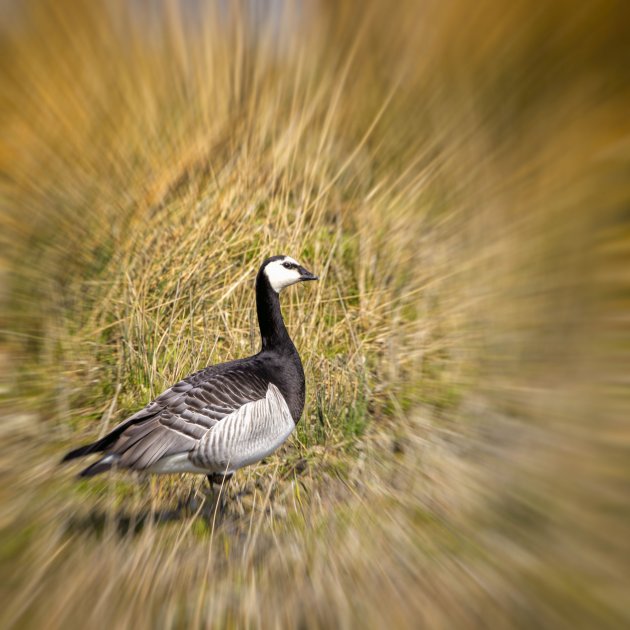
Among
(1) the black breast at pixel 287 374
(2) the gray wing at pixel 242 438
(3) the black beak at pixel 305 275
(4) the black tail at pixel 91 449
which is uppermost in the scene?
(3) the black beak at pixel 305 275

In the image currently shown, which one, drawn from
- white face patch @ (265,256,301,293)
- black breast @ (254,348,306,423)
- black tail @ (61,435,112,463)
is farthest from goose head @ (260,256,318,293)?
black tail @ (61,435,112,463)

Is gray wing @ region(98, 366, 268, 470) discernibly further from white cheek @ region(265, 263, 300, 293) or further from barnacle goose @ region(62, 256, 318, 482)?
white cheek @ region(265, 263, 300, 293)

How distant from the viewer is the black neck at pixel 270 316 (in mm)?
3430

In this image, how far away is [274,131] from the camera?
4.22m

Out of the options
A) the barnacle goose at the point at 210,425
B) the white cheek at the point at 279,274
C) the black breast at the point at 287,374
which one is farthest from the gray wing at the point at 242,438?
the white cheek at the point at 279,274

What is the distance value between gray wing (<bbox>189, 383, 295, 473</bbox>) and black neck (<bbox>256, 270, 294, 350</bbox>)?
0.40 m

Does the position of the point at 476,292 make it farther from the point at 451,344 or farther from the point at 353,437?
the point at 353,437

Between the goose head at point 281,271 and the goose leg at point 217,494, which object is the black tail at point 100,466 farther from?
the goose head at point 281,271

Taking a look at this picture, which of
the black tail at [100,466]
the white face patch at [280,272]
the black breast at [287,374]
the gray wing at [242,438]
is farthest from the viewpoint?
the white face patch at [280,272]

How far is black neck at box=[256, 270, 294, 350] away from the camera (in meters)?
3.43

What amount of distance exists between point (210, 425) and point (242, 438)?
150 mm

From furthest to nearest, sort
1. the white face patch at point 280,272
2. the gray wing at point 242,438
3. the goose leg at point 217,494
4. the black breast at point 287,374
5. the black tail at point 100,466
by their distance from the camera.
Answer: the white face patch at point 280,272 < the black breast at point 287,374 < the goose leg at point 217,494 < the gray wing at point 242,438 < the black tail at point 100,466

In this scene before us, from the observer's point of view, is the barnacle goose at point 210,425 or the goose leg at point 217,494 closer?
the barnacle goose at point 210,425

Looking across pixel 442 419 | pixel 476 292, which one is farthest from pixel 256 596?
pixel 476 292
